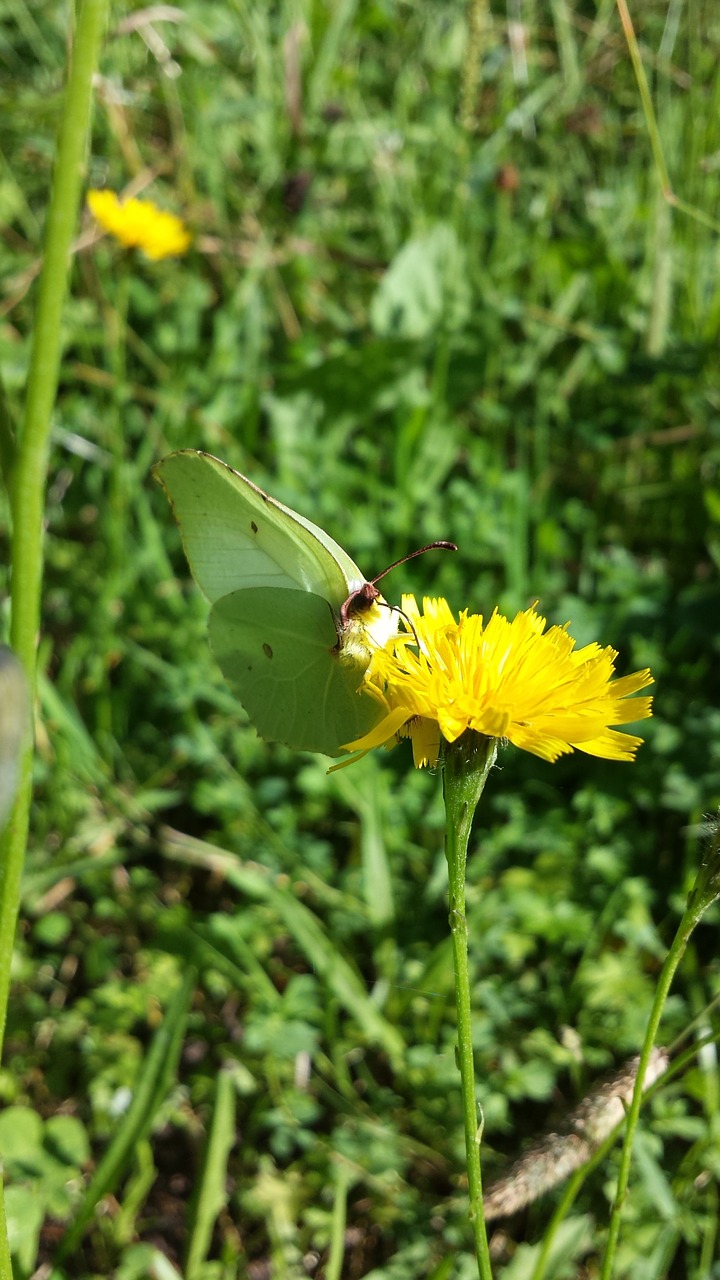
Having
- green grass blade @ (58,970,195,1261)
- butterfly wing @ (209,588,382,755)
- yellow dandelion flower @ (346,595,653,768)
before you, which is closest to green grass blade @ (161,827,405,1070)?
green grass blade @ (58,970,195,1261)

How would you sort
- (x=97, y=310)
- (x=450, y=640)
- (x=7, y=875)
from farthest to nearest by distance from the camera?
(x=97, y=310) → (x=450, y=640) → (x=7, y=875)

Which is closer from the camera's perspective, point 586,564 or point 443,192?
point 586,564

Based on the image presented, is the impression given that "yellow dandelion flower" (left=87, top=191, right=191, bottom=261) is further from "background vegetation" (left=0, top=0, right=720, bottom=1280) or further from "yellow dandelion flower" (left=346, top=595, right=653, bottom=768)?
"yellow dandelion flower" (left=346, top=595, right=653, bottom=768)

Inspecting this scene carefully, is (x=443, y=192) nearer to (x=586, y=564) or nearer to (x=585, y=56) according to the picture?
(x=585, y=56)

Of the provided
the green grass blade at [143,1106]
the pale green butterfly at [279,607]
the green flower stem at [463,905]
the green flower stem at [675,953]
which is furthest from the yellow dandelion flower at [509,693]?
the green grass blade at [143,1106]

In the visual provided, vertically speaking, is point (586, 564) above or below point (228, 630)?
above

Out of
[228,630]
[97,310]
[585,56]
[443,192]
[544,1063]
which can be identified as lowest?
[544,1063]

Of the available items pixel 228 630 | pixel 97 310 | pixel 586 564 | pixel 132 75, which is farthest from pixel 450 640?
pixel 132 75

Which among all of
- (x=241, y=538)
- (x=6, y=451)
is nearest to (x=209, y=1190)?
(x=241, y=538)
